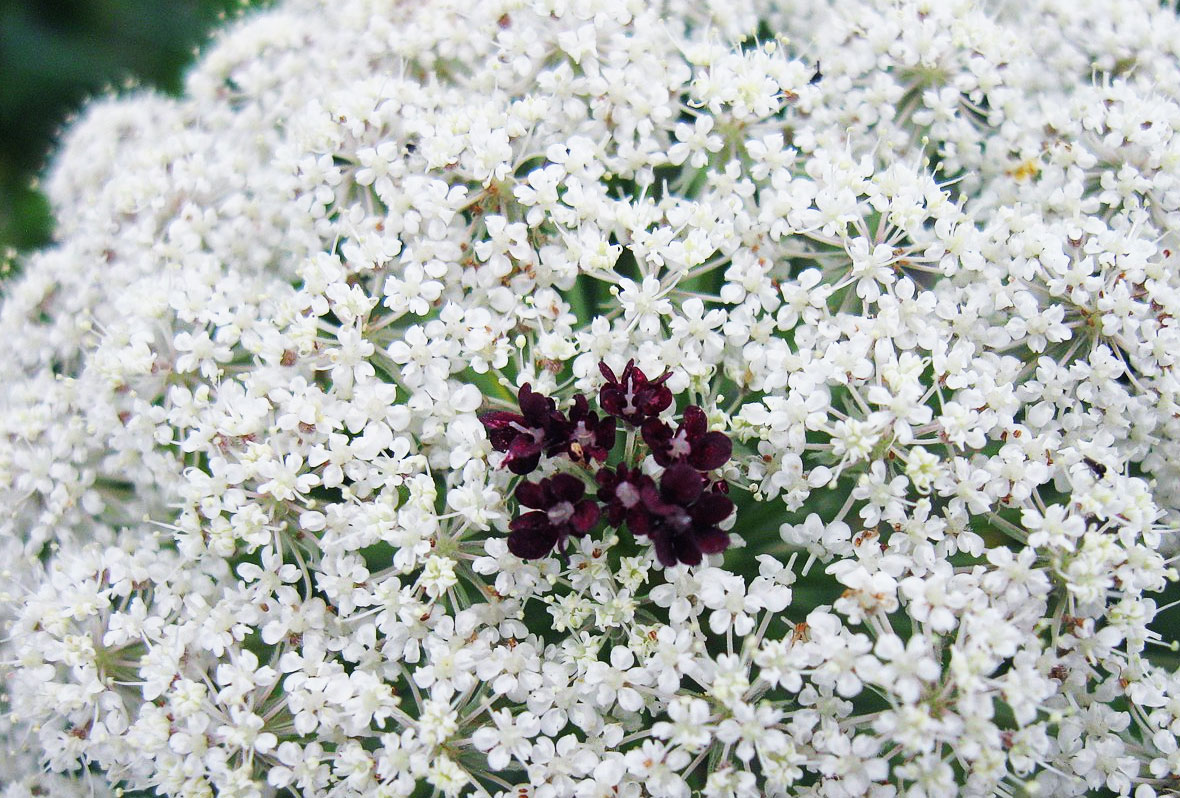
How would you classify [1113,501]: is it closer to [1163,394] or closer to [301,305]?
[1163,394]

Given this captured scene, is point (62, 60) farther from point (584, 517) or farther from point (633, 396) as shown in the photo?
point (584, 517)

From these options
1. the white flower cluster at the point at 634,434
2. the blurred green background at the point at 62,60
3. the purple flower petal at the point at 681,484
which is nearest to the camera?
the purple flower petal at the point at 681,484

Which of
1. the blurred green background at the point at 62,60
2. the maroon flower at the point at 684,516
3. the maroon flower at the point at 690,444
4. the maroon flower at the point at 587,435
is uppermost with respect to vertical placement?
the blurred green background at the point at 62,60

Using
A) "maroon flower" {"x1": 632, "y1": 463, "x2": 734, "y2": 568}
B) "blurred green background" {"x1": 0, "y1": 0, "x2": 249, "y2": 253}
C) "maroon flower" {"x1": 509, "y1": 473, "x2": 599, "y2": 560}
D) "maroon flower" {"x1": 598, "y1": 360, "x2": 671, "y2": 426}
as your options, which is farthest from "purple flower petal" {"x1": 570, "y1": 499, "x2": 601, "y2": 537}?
"blurred green background" {"x1": 0, "y1": 0, "x2": 249, "y2": 253}

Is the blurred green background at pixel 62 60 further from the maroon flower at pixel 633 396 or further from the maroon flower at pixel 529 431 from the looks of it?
the maroon flower at pixel 633 396

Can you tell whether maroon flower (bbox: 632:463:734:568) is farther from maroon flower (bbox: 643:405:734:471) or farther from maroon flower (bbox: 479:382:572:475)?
maroon flower (bbox: 479:382:572:475)

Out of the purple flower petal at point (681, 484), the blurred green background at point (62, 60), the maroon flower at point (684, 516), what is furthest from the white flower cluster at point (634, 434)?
the blurred green background at point (62, 60)

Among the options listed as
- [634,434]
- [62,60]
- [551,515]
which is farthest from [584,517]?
[62,60]
